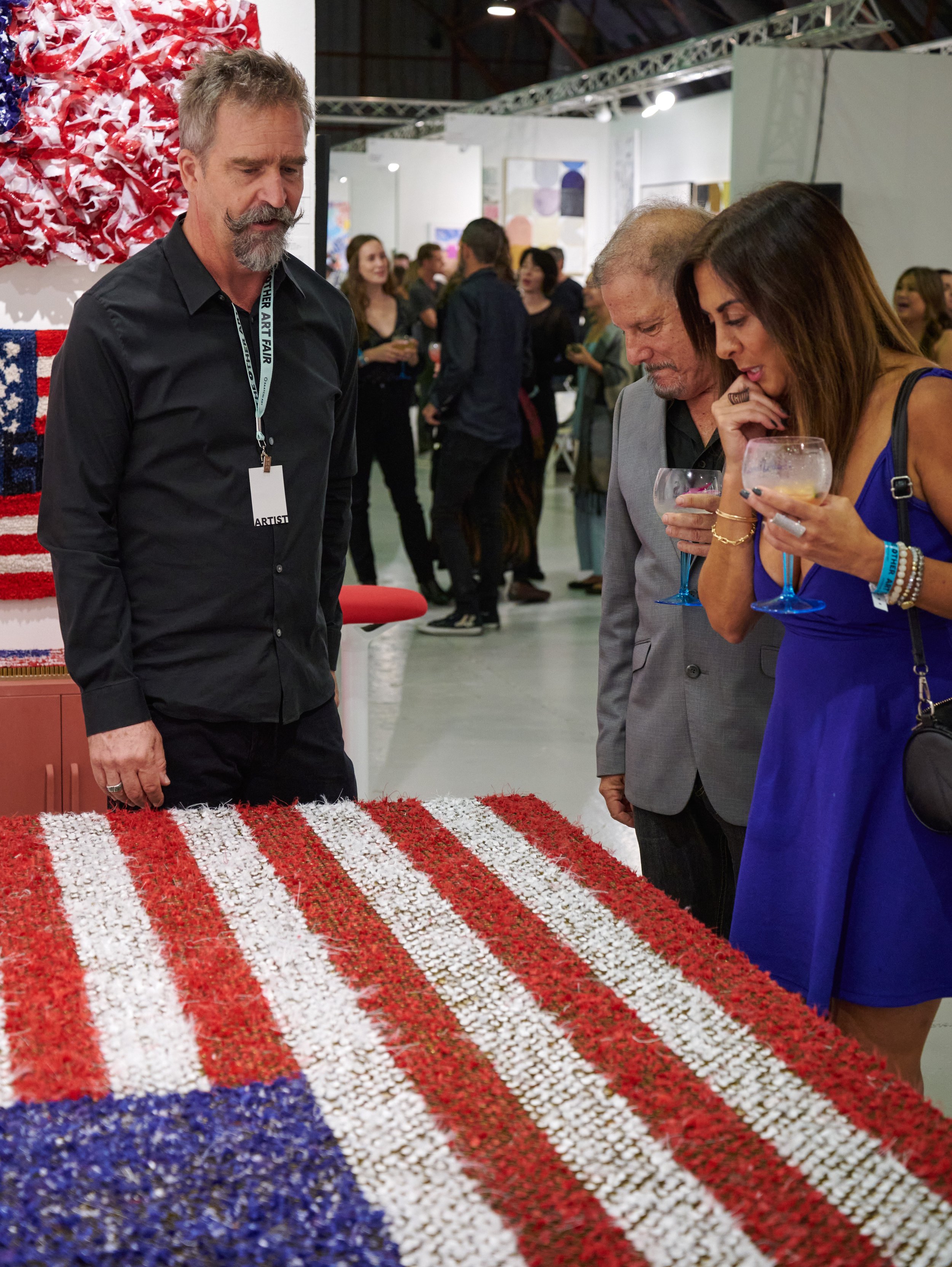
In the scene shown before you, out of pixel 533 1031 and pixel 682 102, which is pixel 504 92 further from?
pixel 533 1031

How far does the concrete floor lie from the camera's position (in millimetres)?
4109

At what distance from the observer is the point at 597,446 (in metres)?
7.23

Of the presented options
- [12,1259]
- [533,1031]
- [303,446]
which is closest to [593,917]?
[533,1031]

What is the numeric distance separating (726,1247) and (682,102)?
12.9 m

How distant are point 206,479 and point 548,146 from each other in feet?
37.6

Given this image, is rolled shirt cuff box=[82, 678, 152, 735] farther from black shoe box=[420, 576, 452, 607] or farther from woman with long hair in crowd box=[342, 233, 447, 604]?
black shoe box=[420, 576, 452, 607]

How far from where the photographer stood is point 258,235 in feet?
5.87

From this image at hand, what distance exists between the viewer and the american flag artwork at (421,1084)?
78cm

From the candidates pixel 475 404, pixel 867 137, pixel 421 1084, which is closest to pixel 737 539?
pixel 421 1084

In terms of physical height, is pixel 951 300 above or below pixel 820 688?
above

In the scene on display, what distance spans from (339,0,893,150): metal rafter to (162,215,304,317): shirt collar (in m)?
6.82

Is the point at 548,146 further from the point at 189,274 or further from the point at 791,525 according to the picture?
the point at 791,525

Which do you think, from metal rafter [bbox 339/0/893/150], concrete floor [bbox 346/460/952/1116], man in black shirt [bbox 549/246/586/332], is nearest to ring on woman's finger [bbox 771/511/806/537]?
concrete floor [bbox 346/460/952/1116]

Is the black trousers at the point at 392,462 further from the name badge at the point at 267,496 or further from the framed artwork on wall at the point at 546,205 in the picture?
the framed artwork on wall at the point at 546,205
